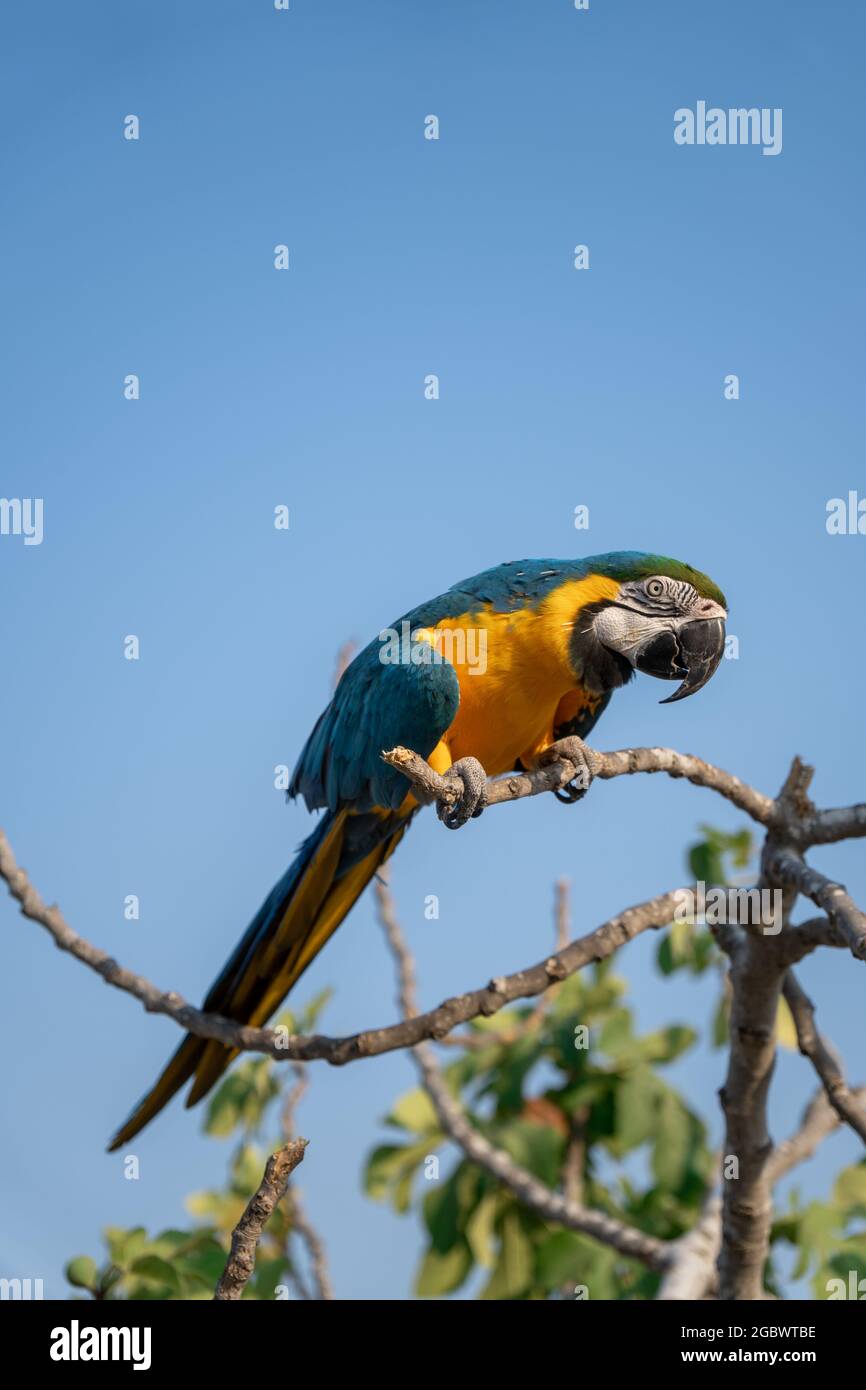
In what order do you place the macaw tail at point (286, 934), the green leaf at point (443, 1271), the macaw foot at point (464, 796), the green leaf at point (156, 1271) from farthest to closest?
the green leaf at point (443, 1271)
the macaw tail at point (286, 934)
the macaw foot at point (464, 796)
the green leaf at point (156, 1271)

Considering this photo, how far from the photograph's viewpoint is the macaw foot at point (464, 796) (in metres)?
3.42

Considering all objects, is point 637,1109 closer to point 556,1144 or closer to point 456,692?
point 556,1144

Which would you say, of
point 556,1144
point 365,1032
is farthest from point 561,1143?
point 365,1032

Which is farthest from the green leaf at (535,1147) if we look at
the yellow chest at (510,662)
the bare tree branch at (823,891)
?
the bare tree branch at (823,891)

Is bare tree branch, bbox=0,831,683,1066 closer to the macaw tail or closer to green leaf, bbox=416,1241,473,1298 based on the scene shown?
the macaw tail

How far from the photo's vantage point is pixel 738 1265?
3.67 meters

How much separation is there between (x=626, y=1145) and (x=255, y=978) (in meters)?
1.50

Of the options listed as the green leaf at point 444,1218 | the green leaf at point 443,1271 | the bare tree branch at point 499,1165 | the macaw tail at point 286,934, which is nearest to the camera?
the macaw tail at point 286,934

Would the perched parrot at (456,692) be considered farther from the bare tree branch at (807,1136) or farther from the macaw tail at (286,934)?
the bare tree branch at (807,1136)

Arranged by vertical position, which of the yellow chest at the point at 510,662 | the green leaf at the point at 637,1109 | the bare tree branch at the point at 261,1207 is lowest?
the green leaf at the point at 637,1109

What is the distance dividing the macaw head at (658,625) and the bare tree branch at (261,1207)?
6.72ft
